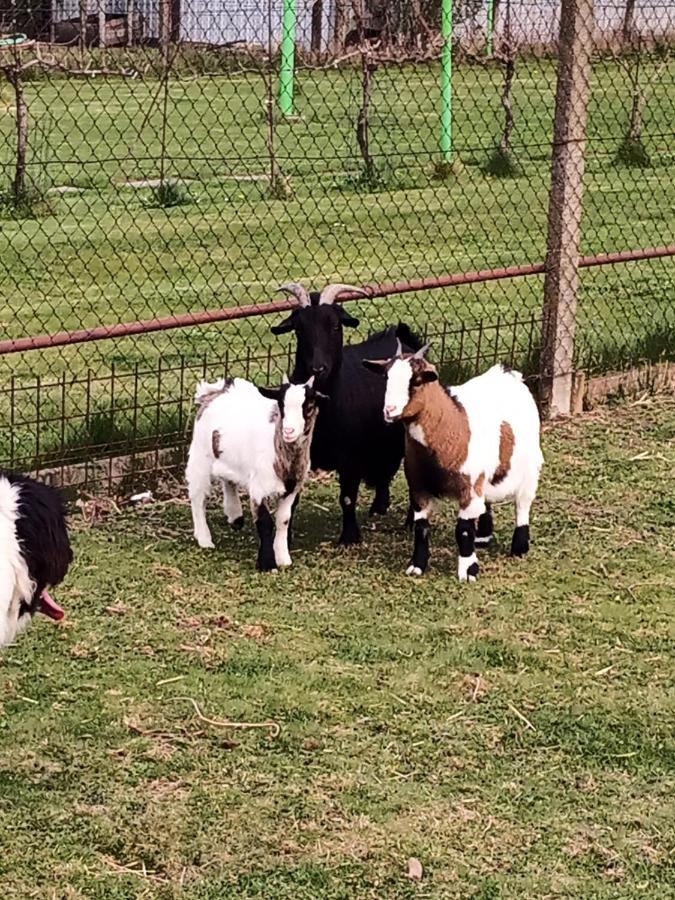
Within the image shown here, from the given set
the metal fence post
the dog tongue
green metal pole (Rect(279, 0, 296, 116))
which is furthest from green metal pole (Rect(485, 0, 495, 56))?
the dog tongue

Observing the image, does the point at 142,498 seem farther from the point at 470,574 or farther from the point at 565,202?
the point at 565,202

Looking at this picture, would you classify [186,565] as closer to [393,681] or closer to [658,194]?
[393,681]

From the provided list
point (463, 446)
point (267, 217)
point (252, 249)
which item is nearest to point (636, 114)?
point (267, 217)

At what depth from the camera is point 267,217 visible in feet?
42.5

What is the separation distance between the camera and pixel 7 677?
16.1 feet

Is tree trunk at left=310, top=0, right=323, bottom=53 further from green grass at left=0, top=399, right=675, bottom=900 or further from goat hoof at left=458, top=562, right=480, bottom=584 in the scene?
goat hoof at left=458, top=562, right=480, bottom=584

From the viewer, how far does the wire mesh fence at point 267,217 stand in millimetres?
7887

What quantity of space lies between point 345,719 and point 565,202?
13.1 ft

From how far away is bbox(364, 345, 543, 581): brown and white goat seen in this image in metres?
5.66

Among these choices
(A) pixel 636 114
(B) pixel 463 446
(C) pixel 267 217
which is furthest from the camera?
(A) pixel 636 114

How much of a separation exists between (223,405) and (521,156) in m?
10.1

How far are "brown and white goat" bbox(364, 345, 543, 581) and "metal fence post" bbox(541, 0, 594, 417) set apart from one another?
1944 mm

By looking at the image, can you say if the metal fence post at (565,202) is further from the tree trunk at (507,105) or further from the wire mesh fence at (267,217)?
the tree trunk at (507,105)

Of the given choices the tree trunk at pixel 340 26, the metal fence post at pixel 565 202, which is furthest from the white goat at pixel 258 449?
the tree trunk at pixel 340 26
